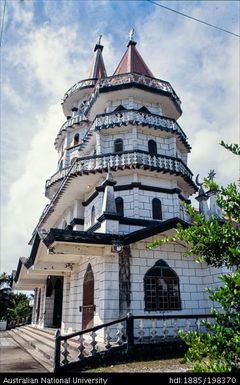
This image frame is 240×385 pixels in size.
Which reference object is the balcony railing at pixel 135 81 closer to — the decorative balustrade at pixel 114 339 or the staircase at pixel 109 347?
the decorative balustrade at pixel 114 339

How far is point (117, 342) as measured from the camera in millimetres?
10359

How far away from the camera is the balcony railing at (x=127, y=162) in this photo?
A: 55.9 feet

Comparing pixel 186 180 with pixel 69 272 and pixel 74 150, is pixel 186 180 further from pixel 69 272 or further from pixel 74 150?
pixel 74 150

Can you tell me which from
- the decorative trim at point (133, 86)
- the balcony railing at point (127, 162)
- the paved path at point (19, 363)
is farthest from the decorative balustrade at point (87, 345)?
the decorative trim at point (133, 86)

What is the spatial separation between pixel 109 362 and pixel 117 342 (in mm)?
954

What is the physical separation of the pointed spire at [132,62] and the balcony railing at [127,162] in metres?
8.84

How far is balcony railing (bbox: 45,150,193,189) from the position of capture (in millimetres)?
17031

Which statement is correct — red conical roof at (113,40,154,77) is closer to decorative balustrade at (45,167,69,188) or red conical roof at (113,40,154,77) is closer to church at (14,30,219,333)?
church at (14,30,219,333)

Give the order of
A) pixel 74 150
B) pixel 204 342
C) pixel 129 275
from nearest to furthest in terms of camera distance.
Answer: pixel 204 342, pixel 129 275, pixel 74 150

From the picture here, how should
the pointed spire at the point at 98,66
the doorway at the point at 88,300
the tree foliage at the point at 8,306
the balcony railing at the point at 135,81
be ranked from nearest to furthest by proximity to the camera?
1. the doorway at the point at 88,300
2. the balcony railing at the point at 135,81
3. the pointed spire at the point at 98,66
4. the tree foliage at the point at 8,306

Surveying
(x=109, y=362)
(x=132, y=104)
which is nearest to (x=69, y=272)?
(x=109, y=362)

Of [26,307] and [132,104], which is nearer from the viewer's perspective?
[132,104]

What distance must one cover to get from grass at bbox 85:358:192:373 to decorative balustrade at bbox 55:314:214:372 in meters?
0.59

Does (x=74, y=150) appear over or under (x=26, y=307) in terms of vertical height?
over
